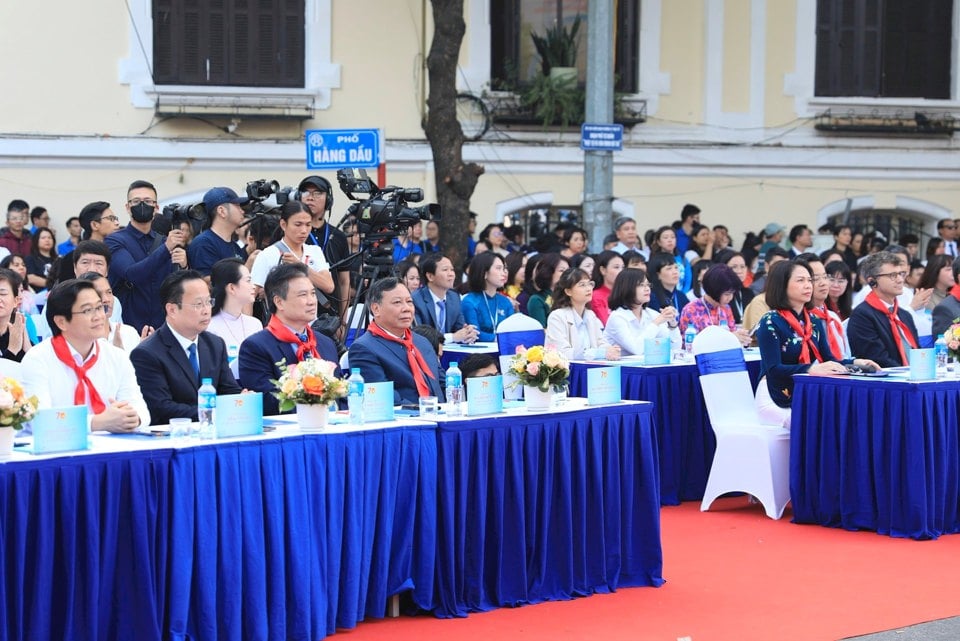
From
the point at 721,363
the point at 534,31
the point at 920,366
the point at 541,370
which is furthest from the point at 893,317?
the point at 534,31

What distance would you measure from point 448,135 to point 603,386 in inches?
337

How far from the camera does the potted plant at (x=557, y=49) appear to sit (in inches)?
717

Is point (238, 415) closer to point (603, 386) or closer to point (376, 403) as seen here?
point (376, 403)

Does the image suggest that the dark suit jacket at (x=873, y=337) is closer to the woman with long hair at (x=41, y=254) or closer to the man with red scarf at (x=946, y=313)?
the man with red scarf at (x=946, y=313)

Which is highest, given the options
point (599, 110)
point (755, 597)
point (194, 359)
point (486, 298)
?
point (599, 110)

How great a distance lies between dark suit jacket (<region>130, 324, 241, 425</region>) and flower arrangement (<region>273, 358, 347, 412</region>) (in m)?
0.80

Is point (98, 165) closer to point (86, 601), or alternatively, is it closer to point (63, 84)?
point (63, 84)

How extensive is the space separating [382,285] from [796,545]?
2.91 m

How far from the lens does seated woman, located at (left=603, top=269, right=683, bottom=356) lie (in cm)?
1052

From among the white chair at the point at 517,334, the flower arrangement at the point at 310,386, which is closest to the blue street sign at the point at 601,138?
the white chair at the point at 517,334

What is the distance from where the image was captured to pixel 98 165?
1681 centimetres

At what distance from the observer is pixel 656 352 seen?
388 inches

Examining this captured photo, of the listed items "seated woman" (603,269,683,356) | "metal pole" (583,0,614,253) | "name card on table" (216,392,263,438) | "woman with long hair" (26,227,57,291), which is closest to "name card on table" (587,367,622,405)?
"name card on table" (216,392,263,438)

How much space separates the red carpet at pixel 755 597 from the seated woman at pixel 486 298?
3527 mm
